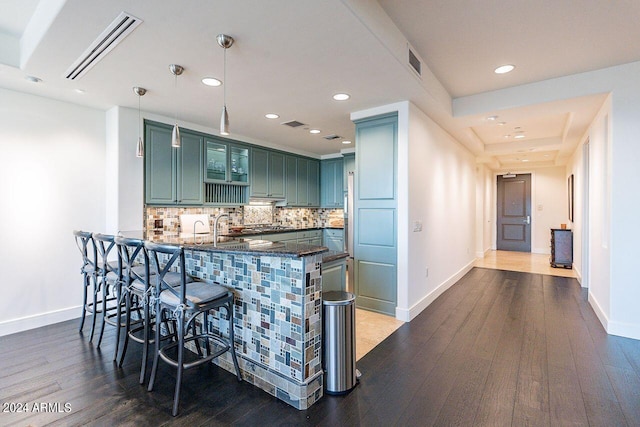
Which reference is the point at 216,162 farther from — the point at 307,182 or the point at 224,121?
the point at 224,121

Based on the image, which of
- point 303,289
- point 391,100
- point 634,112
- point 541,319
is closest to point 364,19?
point 391,100

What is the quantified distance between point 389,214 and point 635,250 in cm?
239

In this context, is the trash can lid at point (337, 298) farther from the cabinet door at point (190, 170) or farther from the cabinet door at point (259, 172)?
the cabinet door at point (259, 172)

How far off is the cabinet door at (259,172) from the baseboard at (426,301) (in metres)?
3.18

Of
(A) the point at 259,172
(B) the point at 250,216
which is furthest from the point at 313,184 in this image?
(B) the point at 250,216

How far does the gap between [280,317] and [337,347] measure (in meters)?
0.45

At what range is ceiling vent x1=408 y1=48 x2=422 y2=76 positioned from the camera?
111 inches

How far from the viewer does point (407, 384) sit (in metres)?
2.28

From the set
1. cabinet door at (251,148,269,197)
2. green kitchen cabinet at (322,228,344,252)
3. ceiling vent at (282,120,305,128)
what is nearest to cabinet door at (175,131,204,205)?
cabinet door at (251,148,269,197)

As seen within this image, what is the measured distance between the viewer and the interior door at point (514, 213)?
9.00m

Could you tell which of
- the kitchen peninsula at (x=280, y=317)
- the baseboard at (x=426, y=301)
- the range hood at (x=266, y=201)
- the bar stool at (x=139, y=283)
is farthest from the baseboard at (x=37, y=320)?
the baseboard at (x=426, y=301)

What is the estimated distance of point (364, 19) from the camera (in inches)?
81.7

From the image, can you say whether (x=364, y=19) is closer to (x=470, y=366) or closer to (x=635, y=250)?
(x=470, y=366)

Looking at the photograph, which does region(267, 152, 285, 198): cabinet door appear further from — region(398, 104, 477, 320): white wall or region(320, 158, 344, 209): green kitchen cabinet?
region(398, 104, 477, 320): white wall
